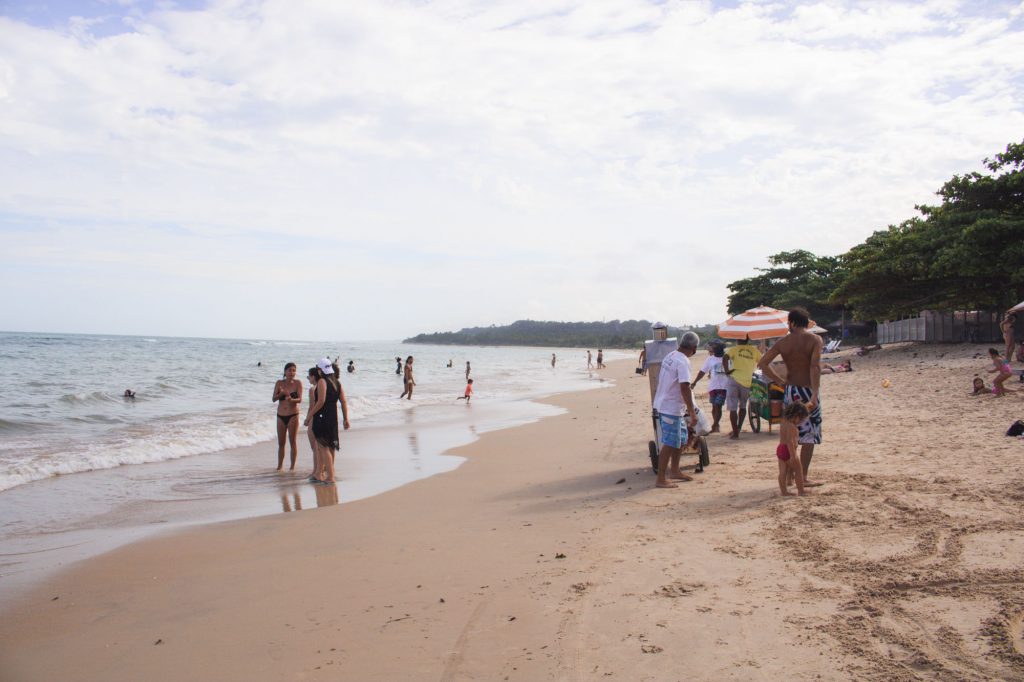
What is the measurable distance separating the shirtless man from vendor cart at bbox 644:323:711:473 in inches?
53.8

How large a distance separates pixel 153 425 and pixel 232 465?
5.85m

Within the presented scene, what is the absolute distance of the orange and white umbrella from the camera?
1125 cm

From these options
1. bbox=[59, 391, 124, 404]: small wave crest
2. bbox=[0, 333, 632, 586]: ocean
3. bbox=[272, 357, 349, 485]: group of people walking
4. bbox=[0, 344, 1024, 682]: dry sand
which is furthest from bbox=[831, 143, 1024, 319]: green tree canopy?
bbox=[59, 391, 124, 404]: small wave crest

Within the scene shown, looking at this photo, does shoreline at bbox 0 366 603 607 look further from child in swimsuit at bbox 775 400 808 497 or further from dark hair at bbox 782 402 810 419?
dark hair at bbox 782 402 810 419

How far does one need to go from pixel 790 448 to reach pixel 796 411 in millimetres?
452

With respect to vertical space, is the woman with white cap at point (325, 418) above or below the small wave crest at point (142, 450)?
above

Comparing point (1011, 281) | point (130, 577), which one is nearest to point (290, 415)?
point (130, 577)

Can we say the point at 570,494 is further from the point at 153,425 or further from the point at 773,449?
the point at 153,425

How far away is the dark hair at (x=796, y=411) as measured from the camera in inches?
234

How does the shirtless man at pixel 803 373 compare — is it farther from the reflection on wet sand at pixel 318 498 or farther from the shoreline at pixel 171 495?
the reflection on wet sand at pixel 318 498

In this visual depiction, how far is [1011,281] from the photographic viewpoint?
64.0 feet

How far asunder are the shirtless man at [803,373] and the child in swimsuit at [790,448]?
0.08m

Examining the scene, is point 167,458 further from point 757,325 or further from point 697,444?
point 757,325

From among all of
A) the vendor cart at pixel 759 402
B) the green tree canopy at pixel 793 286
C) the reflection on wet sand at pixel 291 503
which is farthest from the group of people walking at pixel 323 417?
the green tree canopy at pixel 793 286
